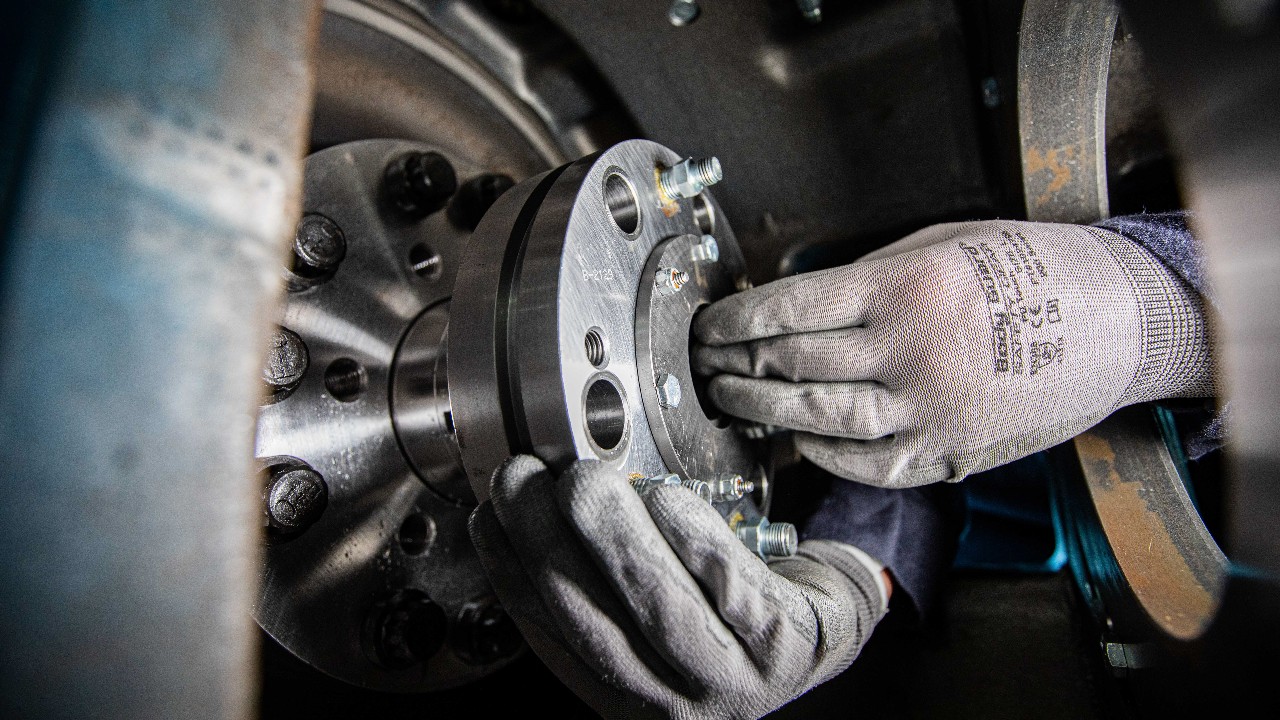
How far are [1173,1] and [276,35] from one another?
445 mm

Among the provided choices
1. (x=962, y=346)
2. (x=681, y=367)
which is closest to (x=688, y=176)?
(x=681, y=367)

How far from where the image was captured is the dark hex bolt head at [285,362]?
2.33 feet

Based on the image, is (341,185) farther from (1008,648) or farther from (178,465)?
(1008,648)

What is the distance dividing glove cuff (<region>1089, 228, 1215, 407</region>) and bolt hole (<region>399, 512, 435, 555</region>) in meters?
0.79

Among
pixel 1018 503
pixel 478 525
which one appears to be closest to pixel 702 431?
pixel 478 525

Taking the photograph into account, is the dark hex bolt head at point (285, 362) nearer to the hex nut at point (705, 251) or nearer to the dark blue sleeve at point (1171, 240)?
the hex nut at point (705, 251)

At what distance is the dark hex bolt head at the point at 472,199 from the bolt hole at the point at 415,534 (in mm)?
385

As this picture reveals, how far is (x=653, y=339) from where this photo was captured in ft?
2.28

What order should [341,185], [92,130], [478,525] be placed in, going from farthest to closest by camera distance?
[341,185]
[478,525]
[92,130]

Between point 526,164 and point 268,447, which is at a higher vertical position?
point 526,164

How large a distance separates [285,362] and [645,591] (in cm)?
44

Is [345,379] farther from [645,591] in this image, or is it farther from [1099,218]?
[1099,218]

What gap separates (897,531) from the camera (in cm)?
98

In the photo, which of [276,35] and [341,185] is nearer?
[276,35]
